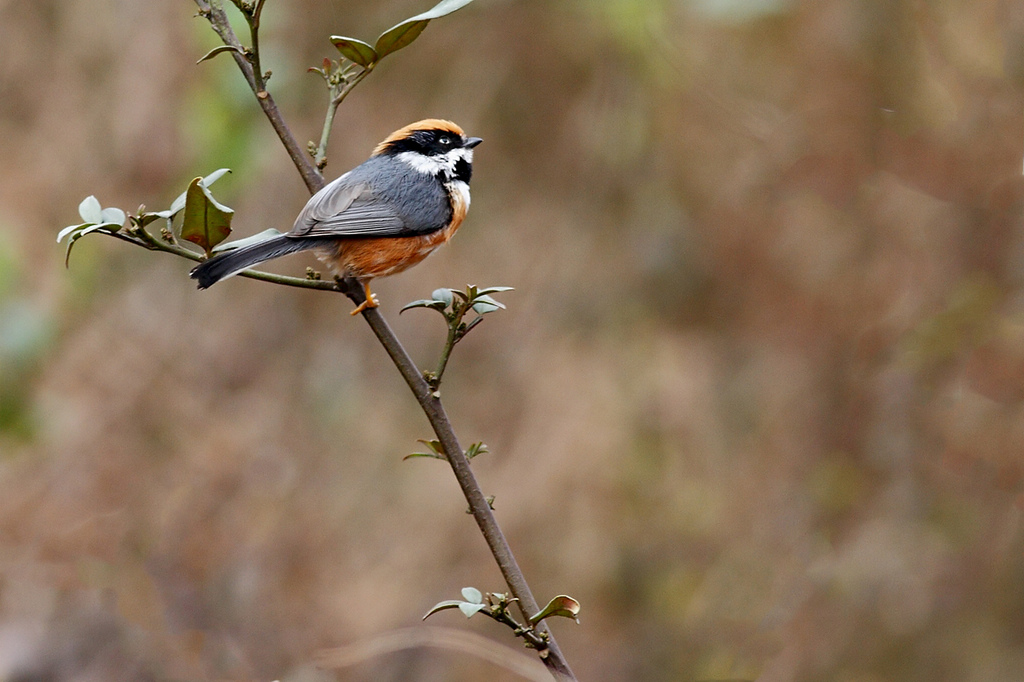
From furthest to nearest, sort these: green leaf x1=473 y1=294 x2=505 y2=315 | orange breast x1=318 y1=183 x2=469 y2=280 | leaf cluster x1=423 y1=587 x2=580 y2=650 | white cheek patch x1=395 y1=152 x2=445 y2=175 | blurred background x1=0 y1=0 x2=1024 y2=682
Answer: blurred background x1=0 y1=0 x2=1024 y2=682
white cheek patch x1=395 y1=152 x2=445 y2=175
orange breast x1=318 y1=183 x2=469 y2=280
green leaf x1=473 y1=294 x2=505 y2=315
leaf cluster x1=423 y1=587 x2=580 y2=650

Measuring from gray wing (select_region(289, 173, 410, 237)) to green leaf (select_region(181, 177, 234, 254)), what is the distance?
0.71 meters

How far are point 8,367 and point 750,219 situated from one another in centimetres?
384

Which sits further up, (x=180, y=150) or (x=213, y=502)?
(x=180, y=150)

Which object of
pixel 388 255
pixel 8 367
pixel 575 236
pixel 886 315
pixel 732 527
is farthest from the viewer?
pixel 575 236

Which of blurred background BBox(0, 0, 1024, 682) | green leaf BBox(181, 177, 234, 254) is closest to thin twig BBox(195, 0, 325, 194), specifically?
green leaf BBox(181, 177, 234, 254)

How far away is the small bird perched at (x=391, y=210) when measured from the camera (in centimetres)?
252

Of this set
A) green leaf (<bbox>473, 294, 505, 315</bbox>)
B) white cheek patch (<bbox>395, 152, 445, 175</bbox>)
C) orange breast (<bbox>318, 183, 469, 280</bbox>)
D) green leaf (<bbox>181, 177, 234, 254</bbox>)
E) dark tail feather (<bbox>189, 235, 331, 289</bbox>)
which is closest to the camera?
green leaf (<bbox>181, 177, 234, 254</bbox>)

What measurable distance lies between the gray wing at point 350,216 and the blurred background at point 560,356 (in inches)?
76.6

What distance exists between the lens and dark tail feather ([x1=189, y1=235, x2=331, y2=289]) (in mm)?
1905

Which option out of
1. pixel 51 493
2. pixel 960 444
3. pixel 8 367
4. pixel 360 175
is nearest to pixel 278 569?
pixel 51 493

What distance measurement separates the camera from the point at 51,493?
5.33m

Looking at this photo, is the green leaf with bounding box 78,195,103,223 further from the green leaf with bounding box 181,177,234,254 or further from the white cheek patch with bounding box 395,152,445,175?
the white cheek patch with bounding box 395,152,445,175

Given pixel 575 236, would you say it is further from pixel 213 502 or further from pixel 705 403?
pixel 213 502

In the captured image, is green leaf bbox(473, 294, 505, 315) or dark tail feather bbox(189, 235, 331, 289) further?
dark tail feather bbox(189, 235, 331, 289)
